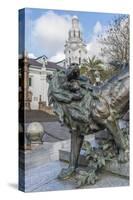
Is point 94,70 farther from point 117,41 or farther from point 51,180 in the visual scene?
point 51,180

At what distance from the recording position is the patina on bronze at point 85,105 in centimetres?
638

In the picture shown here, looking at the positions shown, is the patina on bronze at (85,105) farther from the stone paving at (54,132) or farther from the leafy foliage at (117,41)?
the leafy foliage at (117,41)

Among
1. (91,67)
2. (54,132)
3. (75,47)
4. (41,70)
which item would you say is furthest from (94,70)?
(54,132)

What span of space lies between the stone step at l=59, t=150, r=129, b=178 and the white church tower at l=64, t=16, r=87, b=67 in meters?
0.91

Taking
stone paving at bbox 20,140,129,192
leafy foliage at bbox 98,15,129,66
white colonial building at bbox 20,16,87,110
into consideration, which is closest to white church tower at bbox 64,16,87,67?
white colonial building at bbox 20,16,87,110

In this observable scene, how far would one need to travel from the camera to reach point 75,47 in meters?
6.52

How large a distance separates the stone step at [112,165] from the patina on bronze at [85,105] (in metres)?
0.05

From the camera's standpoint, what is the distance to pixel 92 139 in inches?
261

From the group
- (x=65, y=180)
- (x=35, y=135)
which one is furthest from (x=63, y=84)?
(x=65, y=180)

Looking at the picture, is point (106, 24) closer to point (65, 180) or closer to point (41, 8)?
point (41, 8)

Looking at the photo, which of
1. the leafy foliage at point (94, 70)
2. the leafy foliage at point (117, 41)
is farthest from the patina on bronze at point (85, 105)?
the leafy foliage at point (117, 41)

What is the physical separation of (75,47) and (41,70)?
457 mm

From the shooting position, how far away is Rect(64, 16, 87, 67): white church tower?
6477 millimetres

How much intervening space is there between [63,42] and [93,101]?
671mm
